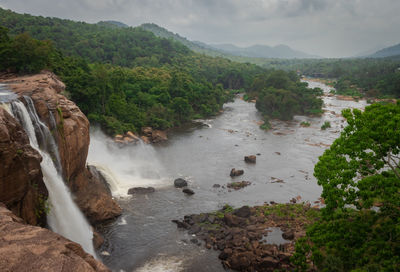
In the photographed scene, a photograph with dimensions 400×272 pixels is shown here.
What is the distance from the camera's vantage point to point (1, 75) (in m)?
29.2

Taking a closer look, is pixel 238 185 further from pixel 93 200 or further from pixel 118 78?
pixel 118 78

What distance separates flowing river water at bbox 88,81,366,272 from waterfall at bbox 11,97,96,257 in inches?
84.8

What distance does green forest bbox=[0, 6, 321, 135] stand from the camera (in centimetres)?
3372

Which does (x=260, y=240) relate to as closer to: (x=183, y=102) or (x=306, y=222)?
(x=306, y=222)

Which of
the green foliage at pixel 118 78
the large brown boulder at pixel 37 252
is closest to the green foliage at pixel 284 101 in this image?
the green foliage at pixel 118 78

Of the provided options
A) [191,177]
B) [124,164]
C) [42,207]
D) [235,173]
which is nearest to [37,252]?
[42,207]

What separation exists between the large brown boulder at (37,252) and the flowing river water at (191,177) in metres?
10.1

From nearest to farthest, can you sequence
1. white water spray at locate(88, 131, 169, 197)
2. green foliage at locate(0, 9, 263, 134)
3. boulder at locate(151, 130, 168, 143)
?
white water spray at locate(88, 131, 169, 197) < green foliage at locate(0, 9, 263, 134) < boulder at locate(151, 130, 168, 143)

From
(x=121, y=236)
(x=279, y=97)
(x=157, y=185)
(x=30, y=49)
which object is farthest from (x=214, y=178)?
(x=279, y=97)

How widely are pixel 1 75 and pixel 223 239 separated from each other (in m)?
25.5

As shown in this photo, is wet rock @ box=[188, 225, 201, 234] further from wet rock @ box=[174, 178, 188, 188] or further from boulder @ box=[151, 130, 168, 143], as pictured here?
boulder @ box=[151, 130, 168, 143]

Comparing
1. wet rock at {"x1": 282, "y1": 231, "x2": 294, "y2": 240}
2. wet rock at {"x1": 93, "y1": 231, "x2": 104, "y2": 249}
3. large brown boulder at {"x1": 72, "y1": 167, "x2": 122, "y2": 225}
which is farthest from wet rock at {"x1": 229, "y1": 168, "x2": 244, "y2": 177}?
wet rock at {"x1": 93, "y1": 231, "x2": 104, "y2": 249}

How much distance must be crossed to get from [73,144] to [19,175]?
7357mm

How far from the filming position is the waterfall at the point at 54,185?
727 inches
